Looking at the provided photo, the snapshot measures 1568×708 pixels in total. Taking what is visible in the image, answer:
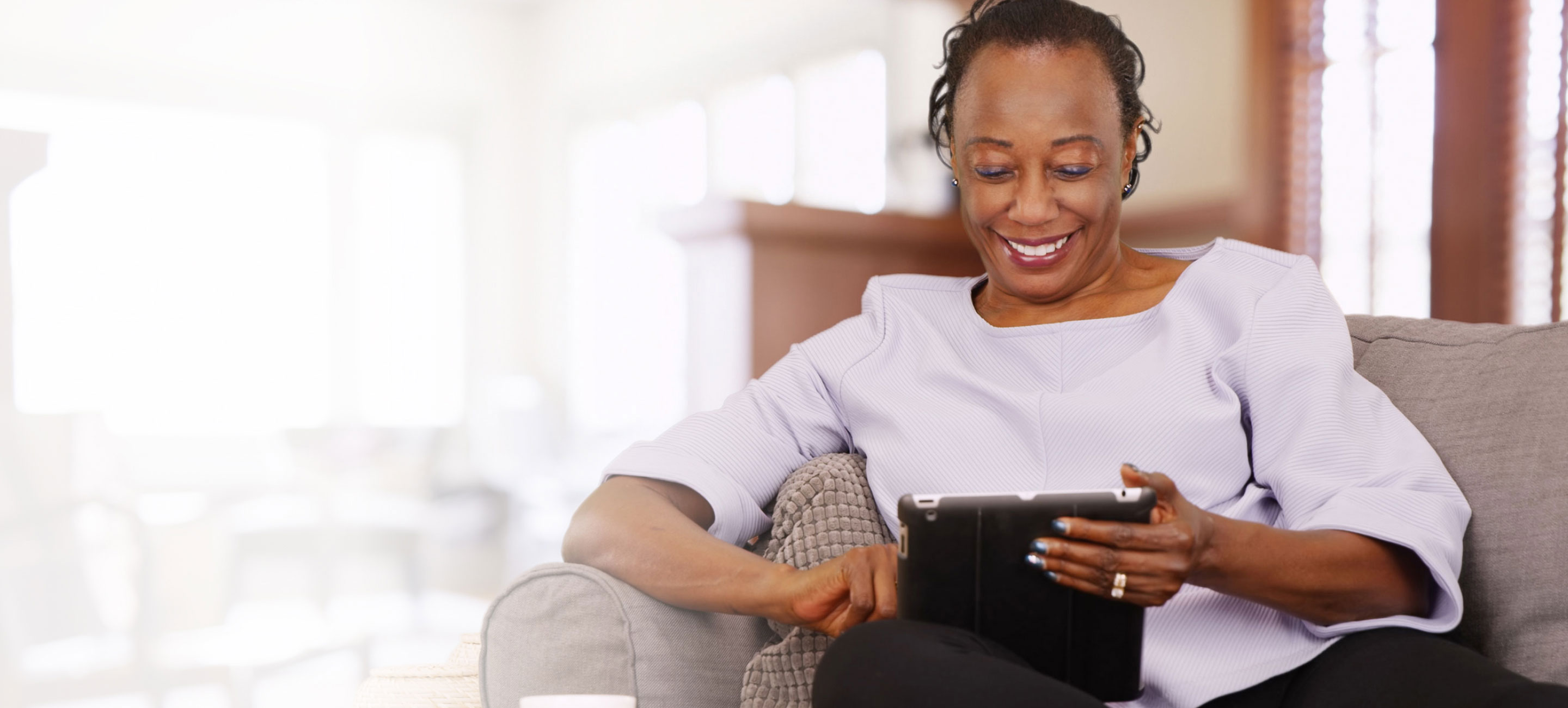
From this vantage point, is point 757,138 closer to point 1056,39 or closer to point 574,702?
point 1056,39

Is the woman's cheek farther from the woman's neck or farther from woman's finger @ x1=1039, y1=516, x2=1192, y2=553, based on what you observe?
woman's finger @ x1=1039, y1=516, x2=1192, y2=553

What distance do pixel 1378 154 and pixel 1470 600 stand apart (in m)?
2.17

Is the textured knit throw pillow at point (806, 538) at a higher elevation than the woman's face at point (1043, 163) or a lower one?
lower

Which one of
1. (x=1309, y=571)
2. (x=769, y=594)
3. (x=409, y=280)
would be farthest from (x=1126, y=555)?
(x=409, y=280)

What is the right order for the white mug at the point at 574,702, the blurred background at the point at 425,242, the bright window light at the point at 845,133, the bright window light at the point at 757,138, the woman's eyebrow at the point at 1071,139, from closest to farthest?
the white mug at the point at 574,702
the woman's eyebrow at the point at 1071,139
the blurred background at the point at 425,242
the bright window light at the point at 845,133
the bright window light at the point at 757,138

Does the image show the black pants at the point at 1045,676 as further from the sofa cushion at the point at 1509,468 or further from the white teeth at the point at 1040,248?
the white teeth at the point at 1040,248

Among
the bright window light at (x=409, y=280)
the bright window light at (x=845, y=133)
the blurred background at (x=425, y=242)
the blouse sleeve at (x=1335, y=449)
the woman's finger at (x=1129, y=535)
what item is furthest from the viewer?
the bright window light at (x=845, y=133)

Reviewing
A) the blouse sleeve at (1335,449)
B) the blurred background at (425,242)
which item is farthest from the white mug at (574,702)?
the blurred background at (425,242)

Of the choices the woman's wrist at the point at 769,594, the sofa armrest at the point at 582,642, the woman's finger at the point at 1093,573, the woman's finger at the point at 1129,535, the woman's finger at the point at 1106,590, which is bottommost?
the sofa armrest at the point at 582,642

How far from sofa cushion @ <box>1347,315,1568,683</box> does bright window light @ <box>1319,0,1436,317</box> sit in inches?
72.5

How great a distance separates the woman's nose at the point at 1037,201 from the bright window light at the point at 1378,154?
201 cm

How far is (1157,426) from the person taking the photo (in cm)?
99

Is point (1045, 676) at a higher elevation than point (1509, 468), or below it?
below

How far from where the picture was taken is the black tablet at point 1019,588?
29.6 inches
